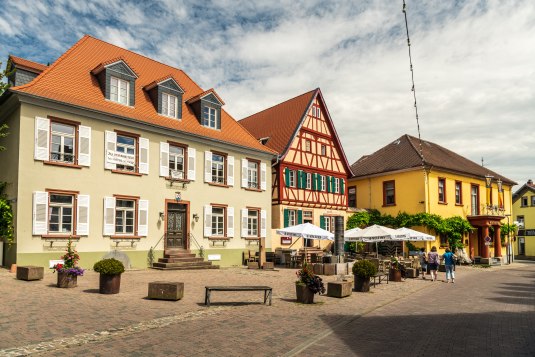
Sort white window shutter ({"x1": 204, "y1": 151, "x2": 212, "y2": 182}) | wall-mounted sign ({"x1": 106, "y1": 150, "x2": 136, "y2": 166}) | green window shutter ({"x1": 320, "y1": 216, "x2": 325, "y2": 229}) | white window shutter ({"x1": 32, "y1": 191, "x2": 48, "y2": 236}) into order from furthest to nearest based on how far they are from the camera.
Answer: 1. green window shutter ({"x1": 320, "y1": 216, "x2": 325, "y2": 229})
2. white window shutter ({"x1": 204, "y1": 151, "x2": 212, "y2": 182})
3. wall-mounted sign ({"x1": 106, "y1": 150, "x2": 136, "y2": 166})
4. white window shutter ({"x1": 32, "y1": 191, "x2": 48, "y2": 236})

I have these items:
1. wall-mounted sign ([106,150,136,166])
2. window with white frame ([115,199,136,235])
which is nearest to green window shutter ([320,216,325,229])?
window with white frame ([115,199,136,235])

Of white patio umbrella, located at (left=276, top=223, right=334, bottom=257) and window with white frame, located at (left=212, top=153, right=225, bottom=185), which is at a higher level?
window with white frame, located at (left=212, top=153, right=225, bottom=185)

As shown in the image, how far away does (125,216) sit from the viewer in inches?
816

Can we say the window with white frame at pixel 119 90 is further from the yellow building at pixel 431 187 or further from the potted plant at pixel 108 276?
the yellow building at pixel 431 187

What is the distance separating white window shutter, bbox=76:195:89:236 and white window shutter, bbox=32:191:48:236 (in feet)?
4.25

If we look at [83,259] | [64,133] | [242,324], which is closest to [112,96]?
[64,133]

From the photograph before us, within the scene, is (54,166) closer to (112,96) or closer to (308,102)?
(112,96)

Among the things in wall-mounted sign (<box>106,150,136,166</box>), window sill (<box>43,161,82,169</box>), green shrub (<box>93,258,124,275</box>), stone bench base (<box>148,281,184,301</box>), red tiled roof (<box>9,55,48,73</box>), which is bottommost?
stone bench base (<box>148,281,184,301</box>)

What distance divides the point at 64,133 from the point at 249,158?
10.8 metres

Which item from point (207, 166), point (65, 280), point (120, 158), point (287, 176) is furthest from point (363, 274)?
point (287, 176)

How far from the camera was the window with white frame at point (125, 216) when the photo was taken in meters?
20.5

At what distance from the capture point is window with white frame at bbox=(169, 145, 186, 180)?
74.7 ft

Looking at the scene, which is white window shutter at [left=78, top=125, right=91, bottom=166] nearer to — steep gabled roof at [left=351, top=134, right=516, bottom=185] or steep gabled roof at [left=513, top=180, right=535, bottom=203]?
steep gabled roof at [left=351, top=134, right=516, bottom=185]

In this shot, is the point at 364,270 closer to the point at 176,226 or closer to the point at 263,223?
the point at 176,226
